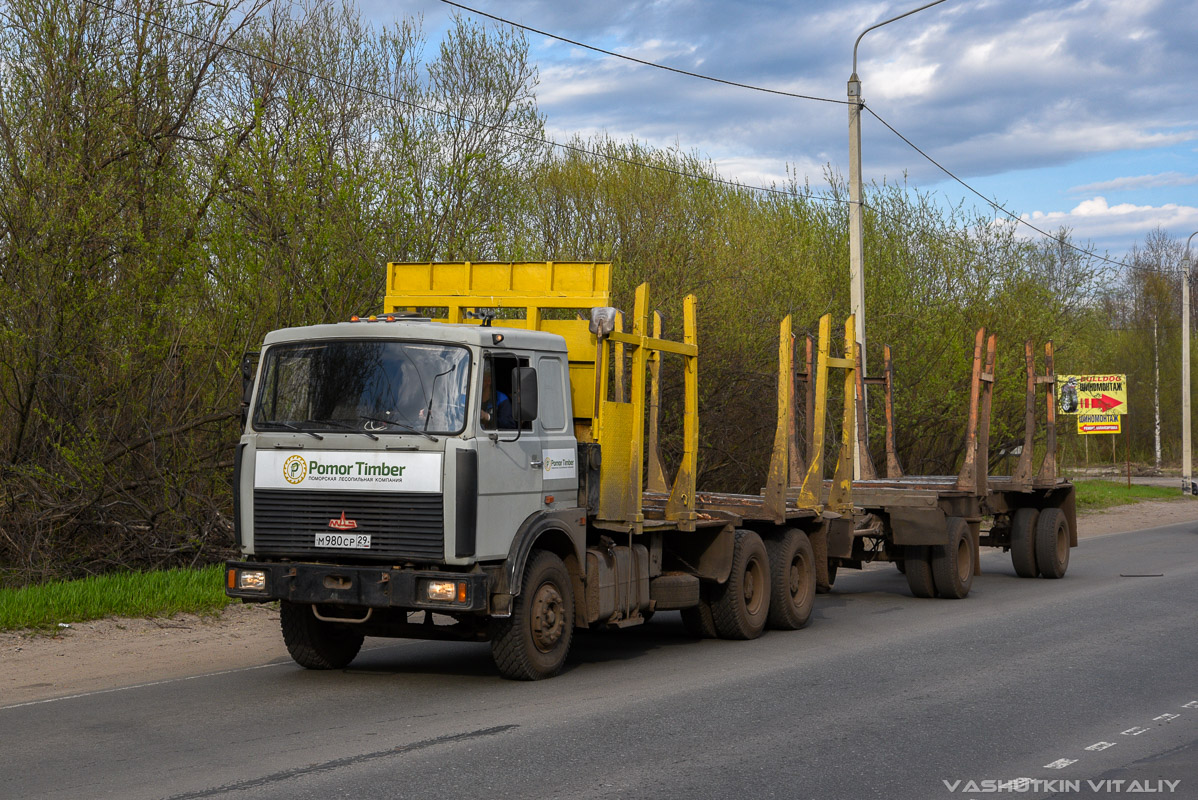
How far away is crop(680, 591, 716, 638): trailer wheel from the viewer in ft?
37.1

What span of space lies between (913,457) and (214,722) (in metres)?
24.1

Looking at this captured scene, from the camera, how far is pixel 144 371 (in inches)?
576

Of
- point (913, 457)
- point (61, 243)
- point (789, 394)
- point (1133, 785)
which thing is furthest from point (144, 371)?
point (913, 457)

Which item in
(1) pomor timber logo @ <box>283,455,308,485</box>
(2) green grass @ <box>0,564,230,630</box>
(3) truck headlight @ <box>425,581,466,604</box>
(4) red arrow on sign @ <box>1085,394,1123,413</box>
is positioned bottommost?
(2) green grass @ <box>0,564,230,630</box>

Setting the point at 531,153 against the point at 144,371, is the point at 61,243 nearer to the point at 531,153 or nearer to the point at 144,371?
the point at 144,371

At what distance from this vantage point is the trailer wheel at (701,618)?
11312 millimetres

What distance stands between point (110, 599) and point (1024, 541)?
1142 centimetres

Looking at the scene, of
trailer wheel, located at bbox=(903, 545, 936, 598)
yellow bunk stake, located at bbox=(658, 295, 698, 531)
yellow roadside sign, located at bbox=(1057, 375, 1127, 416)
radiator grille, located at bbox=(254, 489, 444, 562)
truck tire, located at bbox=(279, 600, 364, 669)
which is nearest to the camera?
radiator grille, located at bbox=(254, 489, 444, 562)

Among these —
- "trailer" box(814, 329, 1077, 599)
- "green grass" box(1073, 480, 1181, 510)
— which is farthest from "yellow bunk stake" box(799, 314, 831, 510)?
"green grass" box(1073, 480, 1181, 510)

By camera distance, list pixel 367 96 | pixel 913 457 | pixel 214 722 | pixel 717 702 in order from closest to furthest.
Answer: pixel 214 722 < pixel 717 702 < pixel 367 96 < pixel 913 457

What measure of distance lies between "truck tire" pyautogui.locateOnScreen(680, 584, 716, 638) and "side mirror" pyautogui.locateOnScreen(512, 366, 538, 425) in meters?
3.28

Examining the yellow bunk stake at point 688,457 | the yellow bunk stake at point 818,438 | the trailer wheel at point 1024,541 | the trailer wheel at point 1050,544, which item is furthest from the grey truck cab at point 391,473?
the trailer wheel at point 1050,544

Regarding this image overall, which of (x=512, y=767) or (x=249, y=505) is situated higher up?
(x=249, y=505)

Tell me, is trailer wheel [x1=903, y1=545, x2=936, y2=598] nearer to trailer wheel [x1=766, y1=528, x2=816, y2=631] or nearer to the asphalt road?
trailer wheel [x1=766, y1=528, x2=816, y2=631]
